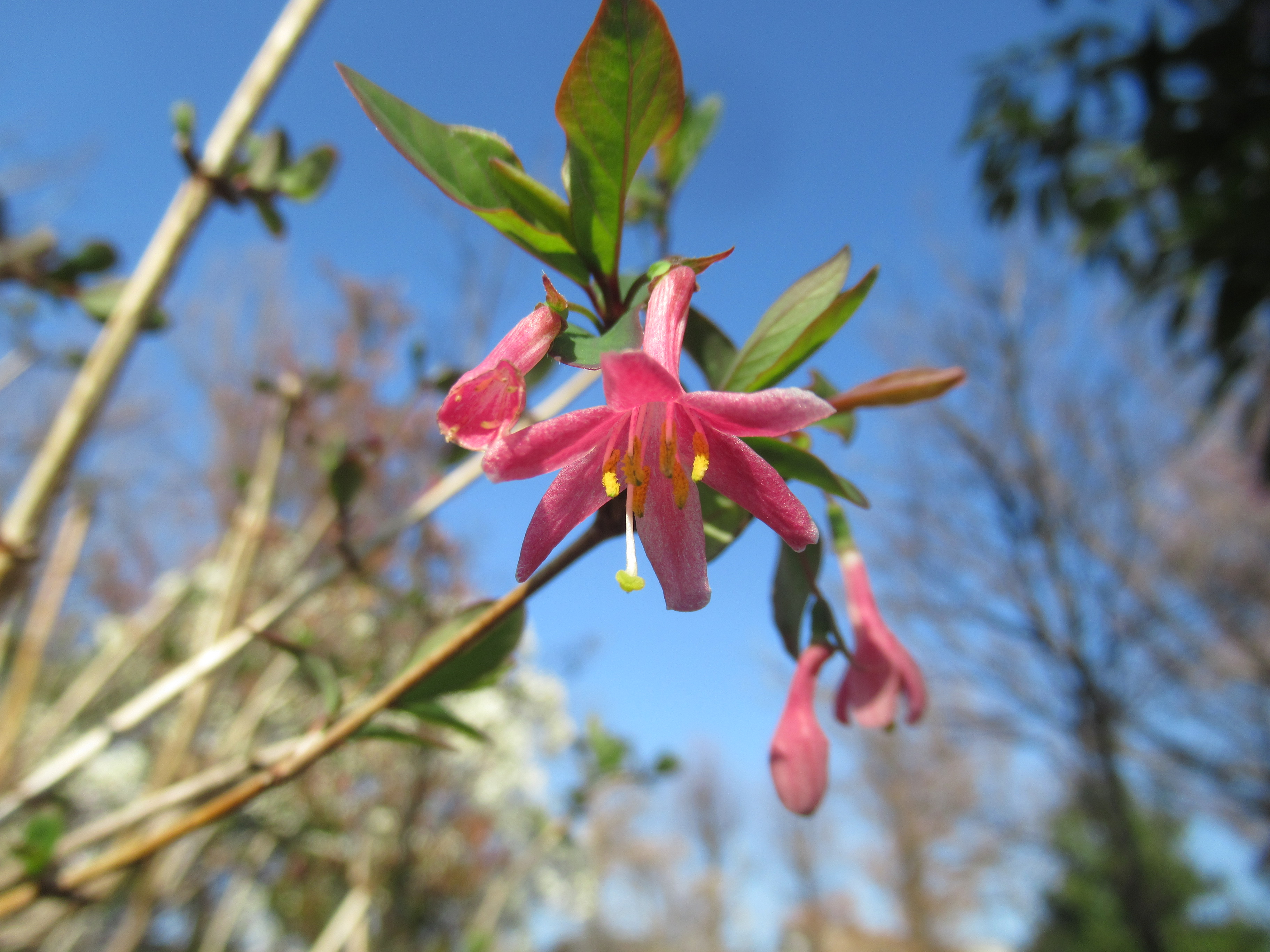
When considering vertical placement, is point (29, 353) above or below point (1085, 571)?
below

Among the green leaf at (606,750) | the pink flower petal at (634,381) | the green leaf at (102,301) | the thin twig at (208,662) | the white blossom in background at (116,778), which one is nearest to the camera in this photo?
the pink flower petal at (634,381)

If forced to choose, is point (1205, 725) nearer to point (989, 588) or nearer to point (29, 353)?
point (989, 588)

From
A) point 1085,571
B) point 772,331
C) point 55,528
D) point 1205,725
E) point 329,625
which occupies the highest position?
point 1085,571

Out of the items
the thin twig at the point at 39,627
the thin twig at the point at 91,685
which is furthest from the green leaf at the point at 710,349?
the thin twig at the point at 91,685

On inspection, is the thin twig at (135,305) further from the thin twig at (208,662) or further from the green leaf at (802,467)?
the green leaf at (802,467)

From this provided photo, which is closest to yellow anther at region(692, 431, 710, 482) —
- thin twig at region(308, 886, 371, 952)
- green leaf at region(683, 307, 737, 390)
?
green leaf at region(683, 307, 737, 390)

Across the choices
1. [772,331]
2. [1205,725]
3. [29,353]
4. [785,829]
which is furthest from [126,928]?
[785,829]

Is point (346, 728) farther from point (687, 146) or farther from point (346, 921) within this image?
point (346, 921)

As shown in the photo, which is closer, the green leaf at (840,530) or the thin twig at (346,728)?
the thin twig at (346,728)

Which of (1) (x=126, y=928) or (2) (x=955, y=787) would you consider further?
(2) (x=955, y=787)
